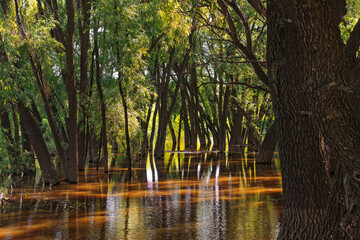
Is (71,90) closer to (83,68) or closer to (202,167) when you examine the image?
(83,68)

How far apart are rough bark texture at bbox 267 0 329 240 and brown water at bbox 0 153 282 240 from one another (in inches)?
77.2

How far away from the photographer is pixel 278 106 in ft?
18.6

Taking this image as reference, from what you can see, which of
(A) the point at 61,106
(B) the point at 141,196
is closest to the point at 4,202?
(B) the point at 141,196

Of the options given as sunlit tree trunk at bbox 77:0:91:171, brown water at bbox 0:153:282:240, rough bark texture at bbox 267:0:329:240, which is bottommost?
brown water at bbox 0:153:282:240

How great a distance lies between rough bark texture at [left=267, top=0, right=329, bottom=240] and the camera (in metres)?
5.57

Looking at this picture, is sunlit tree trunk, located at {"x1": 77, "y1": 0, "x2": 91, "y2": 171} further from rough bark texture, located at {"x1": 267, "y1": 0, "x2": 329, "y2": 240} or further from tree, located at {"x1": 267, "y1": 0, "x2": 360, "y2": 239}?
tree, located at {"x1": 267, "y1": 0, "x2": 360, "y2": 239}

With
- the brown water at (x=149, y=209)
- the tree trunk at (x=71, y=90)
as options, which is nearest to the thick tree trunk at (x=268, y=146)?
the brown water at (x=149, y=209)

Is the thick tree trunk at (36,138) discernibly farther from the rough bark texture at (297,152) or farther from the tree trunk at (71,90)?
the rough bark texture at (297,152)

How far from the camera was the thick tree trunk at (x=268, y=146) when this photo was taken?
812 inches

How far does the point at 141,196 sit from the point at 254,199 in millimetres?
3168

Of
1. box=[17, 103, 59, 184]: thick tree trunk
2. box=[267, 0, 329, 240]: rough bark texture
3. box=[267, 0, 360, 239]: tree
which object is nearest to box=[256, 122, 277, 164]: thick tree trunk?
box=[17, 103, 59, 184]: thick tree trunk

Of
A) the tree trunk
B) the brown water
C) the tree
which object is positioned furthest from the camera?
the tree trunk

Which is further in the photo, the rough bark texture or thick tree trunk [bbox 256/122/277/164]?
thick tree trunk [bbox 256/122/277/164]

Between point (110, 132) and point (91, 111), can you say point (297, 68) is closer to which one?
point (91, 111)
